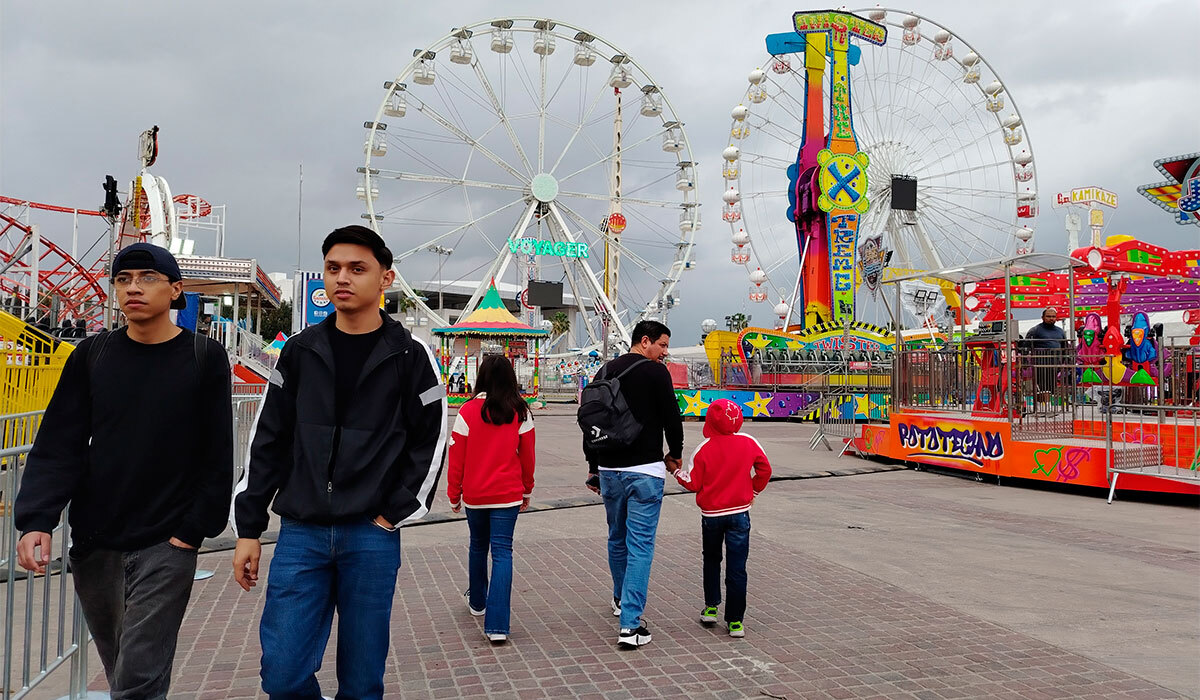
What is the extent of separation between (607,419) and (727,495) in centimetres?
73

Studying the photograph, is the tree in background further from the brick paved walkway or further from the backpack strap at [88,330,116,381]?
the backpack strap at [88,330,116,381]

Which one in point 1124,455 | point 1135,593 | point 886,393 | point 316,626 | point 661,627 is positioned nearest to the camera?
point 316,626

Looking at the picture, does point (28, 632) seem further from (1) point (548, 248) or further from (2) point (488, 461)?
(1) point (548, 248)

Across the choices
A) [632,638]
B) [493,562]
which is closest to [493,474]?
[493,562]

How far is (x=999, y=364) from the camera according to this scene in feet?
38.7

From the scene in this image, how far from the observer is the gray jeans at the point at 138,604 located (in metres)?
2.53

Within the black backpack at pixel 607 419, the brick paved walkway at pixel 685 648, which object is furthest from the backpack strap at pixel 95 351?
the black backpack at pixel 607 419

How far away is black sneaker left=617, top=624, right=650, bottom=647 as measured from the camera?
13.6 feet

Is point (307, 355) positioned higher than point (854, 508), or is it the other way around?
point (307, 355)

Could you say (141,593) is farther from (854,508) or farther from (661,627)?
(854,508)

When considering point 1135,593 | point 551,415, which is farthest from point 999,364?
point 551,415

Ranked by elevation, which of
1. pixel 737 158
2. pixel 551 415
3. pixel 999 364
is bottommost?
pixel 551 415

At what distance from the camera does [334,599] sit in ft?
8.54

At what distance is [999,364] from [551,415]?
17.2 metres
